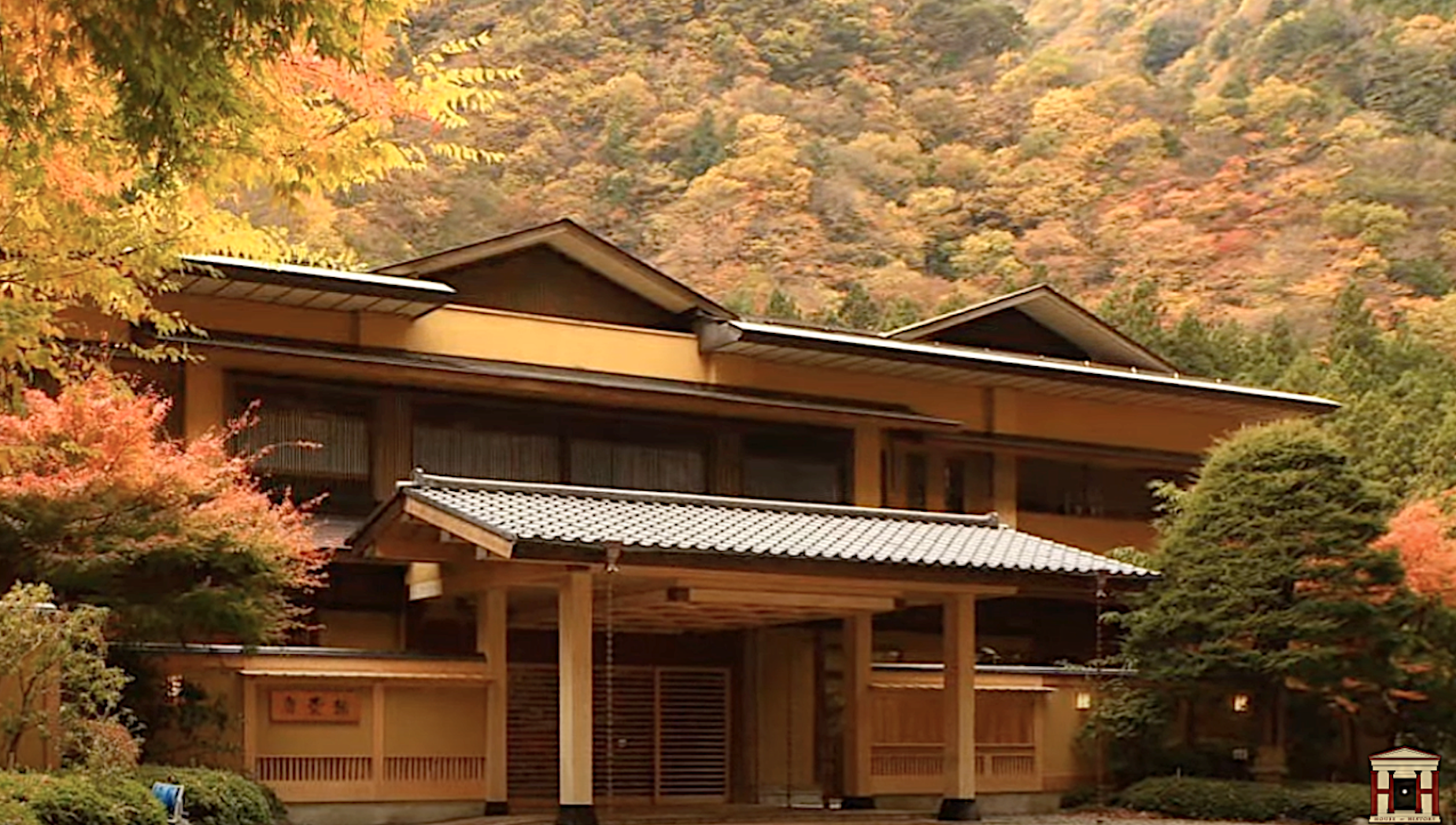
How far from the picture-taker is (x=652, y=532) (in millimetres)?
20359

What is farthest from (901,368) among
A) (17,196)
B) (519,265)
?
(17,196)

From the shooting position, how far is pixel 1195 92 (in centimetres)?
6994

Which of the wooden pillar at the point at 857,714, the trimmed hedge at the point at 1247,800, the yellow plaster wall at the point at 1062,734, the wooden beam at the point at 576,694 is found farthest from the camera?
the yellow plaster wall at the point at 1062,734

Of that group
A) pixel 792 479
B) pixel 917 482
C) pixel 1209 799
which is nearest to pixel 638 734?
pixel 792 479

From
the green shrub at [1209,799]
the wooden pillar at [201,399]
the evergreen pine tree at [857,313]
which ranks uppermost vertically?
the evergreen pine tree at [857,313]

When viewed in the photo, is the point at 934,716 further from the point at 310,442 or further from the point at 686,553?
the point at 310,442

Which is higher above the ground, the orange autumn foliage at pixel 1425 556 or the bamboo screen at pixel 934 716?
the orange autumn foliage at pixel 1425 556

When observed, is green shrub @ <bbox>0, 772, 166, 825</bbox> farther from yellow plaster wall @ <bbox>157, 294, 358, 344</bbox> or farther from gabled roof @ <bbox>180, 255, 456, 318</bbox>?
yellow plaster wall @ <bbox>157, 294, 358, 344</bbox>

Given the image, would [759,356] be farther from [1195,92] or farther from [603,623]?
[1195,92]

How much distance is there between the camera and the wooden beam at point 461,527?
749 inches

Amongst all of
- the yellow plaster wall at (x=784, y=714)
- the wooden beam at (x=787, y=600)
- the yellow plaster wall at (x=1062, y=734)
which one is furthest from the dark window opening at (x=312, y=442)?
the yellow plaster wall at (x=1062, y=734)

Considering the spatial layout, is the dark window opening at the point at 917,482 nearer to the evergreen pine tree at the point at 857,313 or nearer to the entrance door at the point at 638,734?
the entrance door at the point at 638,734

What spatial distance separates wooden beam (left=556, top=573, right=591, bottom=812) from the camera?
65.2 ft
